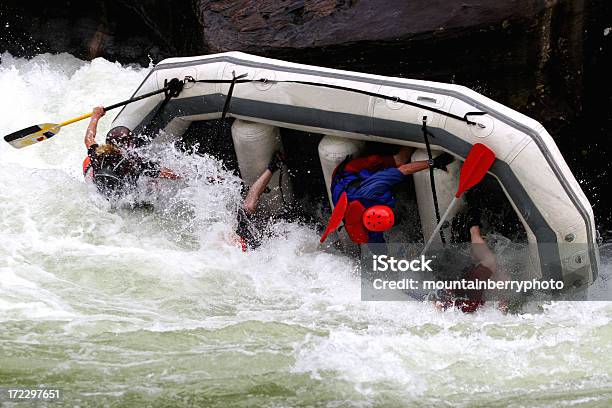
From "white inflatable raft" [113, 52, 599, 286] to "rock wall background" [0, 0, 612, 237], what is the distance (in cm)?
45

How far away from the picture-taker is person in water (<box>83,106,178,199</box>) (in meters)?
6.28

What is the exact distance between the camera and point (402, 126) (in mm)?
5539

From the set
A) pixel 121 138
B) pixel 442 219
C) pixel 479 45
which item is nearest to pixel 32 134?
pixel 121 138

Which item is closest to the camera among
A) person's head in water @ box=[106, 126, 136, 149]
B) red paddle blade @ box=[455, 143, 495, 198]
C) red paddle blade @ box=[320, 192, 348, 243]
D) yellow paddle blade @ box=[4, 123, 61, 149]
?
red paddle blade @ box=[455, 143, 495, 198]

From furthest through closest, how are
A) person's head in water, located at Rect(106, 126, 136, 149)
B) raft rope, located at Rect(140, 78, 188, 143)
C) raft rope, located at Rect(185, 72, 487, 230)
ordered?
person's head in water, located at Rect(106, 126, 136, 149) < raft rope, located at Rect(140, 78, 188, 143) < raft rope, located at Rect(185, 72, 487, 230)

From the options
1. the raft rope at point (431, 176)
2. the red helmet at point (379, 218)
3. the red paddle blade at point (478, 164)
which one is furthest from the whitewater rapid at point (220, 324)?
the red paddle blade at point (478, 164)

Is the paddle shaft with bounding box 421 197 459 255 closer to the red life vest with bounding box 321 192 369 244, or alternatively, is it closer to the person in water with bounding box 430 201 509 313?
the person in water with bounding box 430 201 509 313

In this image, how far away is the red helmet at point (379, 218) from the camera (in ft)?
18.1

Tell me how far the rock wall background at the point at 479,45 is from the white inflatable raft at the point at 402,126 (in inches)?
17.7

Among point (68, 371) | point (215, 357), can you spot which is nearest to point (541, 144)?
point (215, 357)

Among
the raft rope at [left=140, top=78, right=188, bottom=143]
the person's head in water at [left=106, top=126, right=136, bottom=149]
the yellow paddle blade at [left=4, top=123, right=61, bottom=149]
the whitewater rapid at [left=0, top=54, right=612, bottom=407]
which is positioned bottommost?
the whitewater rapid at [left=0, top=54, right=612, bottom=407]

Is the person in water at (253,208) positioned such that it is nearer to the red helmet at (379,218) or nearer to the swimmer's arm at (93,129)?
the red helmet at (379,218)

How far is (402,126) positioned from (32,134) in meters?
2.86

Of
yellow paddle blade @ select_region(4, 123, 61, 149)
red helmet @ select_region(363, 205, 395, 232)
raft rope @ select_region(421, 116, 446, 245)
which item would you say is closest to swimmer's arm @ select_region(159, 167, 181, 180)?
yellow paddle blade @ select_region(4, 123, 61, 149)
